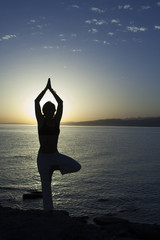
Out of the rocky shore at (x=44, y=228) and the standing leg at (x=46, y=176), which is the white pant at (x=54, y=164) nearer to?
the standing leg at (x=46, y=176)

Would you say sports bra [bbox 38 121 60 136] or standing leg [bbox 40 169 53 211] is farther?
standing leg [bbox 40 169 53 211]

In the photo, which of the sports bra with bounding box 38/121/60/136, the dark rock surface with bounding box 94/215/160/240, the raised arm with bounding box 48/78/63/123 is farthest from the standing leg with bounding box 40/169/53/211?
the dark rock surface with bounding box 94/215/160/240

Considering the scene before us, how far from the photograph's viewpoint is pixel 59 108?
5949mm

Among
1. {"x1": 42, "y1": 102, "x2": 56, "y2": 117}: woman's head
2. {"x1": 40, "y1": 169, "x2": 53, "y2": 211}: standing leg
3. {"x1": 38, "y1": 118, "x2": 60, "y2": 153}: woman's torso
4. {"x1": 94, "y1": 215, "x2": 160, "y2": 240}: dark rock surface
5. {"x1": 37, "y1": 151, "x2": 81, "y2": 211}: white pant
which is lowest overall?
{"x1": 94, "y1": 215, "x2": 160, "y2": 240}: dark rock surface

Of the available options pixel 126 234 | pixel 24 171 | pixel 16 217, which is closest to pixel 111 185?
pixel 24 171

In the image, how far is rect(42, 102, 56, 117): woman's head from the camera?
5.81m

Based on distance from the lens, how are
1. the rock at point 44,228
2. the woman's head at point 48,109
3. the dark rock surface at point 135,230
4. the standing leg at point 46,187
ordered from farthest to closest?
the dark rock surface at point 135,230 < the standing leg at point 46,187 < the woman's head at point 48,109 < the rock at point 44,228

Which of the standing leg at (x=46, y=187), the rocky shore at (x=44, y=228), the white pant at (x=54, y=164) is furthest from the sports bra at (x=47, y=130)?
the rocky shore at (x=44, y=228)

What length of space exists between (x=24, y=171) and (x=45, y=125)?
2811 centimetres

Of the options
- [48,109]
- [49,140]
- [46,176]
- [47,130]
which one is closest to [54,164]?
[46,176]

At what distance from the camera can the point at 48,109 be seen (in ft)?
19.1

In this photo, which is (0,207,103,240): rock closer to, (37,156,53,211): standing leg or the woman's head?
(37,156,53,211): standing leg

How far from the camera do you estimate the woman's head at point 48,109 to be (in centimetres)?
581

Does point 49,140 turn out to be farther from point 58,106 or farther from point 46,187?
point 46,187
